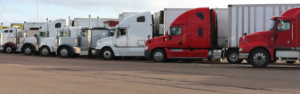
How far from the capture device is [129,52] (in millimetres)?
21656

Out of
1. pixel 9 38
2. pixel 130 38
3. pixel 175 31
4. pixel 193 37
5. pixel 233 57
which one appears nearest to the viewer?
pixel 233 57

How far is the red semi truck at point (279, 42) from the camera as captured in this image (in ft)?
49.6

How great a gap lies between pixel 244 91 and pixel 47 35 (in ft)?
69.5

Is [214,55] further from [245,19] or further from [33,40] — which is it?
[33,40]

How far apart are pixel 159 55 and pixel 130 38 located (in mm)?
2659

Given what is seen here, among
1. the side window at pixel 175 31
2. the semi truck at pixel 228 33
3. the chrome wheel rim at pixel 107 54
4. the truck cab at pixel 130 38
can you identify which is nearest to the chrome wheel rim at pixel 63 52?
the truck cab at pixel 130 38

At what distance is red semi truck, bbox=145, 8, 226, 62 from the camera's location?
18.8 meters

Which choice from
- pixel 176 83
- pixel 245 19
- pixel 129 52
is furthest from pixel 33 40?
pixel 176 83

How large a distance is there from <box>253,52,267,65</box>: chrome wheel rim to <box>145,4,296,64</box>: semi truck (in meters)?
2.55

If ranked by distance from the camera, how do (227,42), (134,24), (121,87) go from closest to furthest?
(121,87)
(227,42)
(134,24)

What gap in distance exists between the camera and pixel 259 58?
15.4m

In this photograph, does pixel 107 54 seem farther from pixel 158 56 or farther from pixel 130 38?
pixel 158 56

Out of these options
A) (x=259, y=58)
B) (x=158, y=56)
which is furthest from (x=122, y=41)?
(x=259, y=58)

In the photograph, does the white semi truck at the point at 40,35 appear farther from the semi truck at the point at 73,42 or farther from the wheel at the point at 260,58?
the wheel at the point at 260,58
